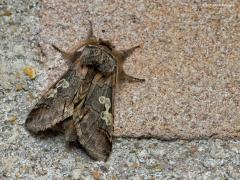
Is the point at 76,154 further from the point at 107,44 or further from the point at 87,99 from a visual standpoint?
the point at 107,44

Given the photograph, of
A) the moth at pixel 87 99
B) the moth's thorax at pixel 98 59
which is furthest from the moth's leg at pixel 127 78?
the moth's thorax at pixel 98 59

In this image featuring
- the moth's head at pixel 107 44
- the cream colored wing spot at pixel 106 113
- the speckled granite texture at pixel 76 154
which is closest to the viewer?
the speckled granite texture at pixel 76 154

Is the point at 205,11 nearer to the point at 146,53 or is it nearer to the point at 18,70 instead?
the point at 146,53

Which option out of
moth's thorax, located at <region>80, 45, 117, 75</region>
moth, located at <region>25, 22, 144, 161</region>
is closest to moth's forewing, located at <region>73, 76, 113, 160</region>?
moth, located at <region>25, 22, 144, 161</region>

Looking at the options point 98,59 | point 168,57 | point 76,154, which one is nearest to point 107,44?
point 98,59

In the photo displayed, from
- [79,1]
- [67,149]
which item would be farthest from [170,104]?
[79,1]

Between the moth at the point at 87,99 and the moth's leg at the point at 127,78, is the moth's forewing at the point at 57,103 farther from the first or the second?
the moth's leg at the point at 127,78

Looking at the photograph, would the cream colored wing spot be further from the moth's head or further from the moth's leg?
the moth's head
